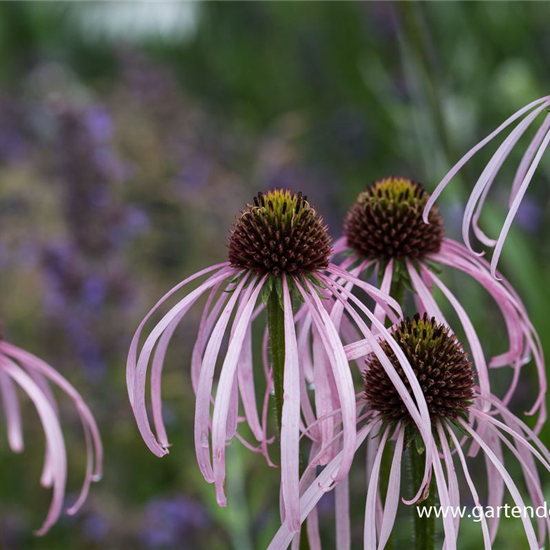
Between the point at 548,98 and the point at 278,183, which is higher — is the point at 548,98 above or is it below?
below

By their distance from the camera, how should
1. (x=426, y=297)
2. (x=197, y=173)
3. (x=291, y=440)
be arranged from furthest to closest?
(x=197, y=173), (x=426, y=297), (x=291, y=440)

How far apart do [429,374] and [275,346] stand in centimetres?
11

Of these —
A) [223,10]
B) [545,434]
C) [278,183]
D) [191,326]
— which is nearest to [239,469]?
[545,434]

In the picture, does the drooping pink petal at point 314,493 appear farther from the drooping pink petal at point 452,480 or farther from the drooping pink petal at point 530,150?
the drooping pink petal at point 530,150

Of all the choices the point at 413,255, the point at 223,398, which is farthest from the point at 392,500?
the point at 413,255

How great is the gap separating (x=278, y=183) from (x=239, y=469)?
1438 millimetres

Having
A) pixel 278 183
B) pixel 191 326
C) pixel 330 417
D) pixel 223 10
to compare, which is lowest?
pixel 330 417

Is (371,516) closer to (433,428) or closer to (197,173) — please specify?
(433,428)

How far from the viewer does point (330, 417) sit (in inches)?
21.4

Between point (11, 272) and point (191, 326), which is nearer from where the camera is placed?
point (191, 326)

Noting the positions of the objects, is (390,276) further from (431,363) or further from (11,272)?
(11,272)

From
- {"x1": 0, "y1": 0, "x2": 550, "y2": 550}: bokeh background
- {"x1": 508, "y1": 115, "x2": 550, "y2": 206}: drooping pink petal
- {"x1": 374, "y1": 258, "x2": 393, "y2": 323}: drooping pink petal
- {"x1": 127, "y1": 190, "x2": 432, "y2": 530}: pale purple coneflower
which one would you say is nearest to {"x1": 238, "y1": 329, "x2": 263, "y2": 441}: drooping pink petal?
{"x1": 127, "y1": 190, "x2": 432, "y2": 530}: pale purple coneflower

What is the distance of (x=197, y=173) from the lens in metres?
2.46

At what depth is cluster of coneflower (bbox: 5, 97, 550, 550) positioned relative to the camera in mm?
499
